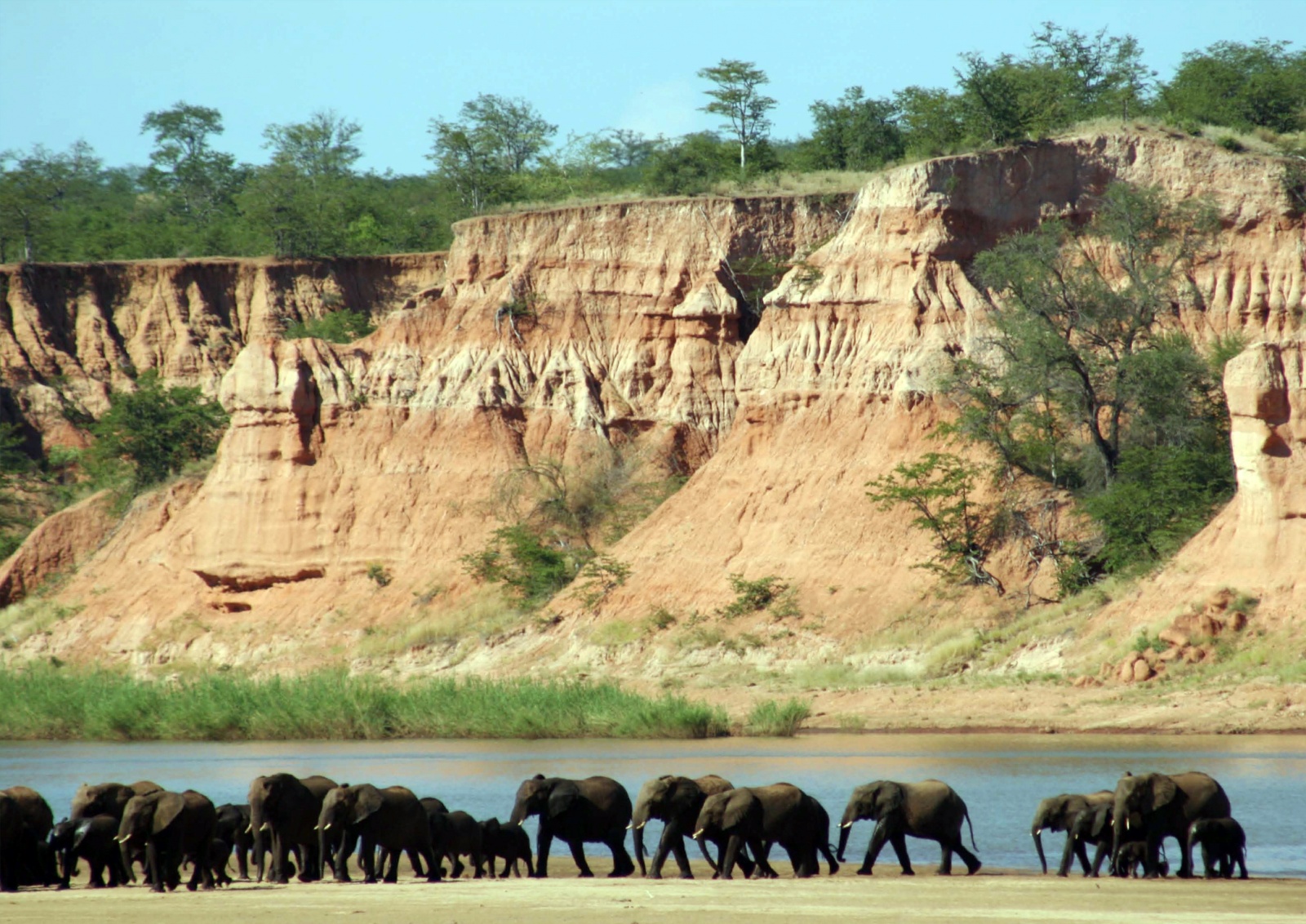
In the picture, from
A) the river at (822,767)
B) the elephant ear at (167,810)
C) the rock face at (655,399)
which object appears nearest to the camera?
the elephant ear at (167,810)

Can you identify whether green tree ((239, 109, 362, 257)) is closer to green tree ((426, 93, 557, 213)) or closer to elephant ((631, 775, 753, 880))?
green tree ((426, 93, 557, 213))

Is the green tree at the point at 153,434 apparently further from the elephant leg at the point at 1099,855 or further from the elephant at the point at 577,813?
the elephant leg at the point at 1099,855

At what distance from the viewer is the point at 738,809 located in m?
18.6

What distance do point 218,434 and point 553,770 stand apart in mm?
40447

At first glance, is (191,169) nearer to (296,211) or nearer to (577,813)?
(296,211)

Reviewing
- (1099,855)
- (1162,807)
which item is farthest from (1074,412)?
(1162,807)

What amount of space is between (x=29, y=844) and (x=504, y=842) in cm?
479

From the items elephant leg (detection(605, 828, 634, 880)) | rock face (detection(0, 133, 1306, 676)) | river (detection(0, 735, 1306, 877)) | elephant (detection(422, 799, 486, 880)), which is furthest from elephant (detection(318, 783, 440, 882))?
rock face (detection(0, 133, 1306, 676))

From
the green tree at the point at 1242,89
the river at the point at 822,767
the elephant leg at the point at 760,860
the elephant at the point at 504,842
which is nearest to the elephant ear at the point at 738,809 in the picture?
the elephant leg at the point at 760,860

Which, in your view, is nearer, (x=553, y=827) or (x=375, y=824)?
(x=375, y=824)

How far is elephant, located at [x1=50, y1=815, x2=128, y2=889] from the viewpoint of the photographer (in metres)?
→ 18.8

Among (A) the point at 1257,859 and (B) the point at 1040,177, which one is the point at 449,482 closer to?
(B) the point at 1040,177

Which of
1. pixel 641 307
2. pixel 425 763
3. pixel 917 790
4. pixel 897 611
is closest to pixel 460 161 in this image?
pixel 641 307

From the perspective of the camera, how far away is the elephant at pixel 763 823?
18672mm
